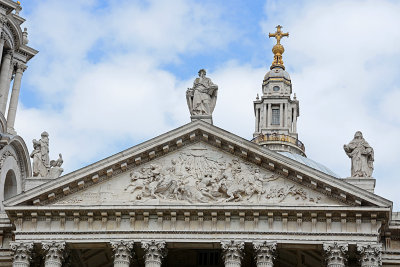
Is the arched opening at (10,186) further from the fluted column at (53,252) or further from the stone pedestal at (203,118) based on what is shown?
the stone pedestal at (203,118)

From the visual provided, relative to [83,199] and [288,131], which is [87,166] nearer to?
[83,199]

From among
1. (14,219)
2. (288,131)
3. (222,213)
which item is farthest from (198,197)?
(288,131)

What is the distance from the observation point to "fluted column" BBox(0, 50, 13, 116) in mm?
53125

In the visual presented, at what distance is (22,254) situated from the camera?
135ft

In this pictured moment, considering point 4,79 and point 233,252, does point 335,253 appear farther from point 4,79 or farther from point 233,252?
point 4,79

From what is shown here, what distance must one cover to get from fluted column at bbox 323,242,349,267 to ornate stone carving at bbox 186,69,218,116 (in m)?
7.39

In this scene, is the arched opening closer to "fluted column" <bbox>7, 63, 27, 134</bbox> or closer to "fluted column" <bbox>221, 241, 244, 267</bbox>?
"fluted column" <bbox>7, 63, 27, 134</bbox>

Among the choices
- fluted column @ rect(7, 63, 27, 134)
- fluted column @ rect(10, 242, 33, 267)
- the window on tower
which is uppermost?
the window on tower

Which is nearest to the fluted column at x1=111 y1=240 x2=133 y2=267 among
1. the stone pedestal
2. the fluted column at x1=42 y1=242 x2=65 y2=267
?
the fluted column at x1=42 y1=242 x2=65 y2=267

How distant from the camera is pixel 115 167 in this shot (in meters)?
42.0

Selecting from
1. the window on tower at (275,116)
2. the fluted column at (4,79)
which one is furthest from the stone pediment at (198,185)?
the window on tower at (275,116)

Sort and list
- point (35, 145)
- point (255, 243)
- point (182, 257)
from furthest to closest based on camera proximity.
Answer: point (182, 257) → point (35, 145) → point (255, 243)

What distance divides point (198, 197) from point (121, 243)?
11.2 ft

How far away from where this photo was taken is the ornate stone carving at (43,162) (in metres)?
43.4
